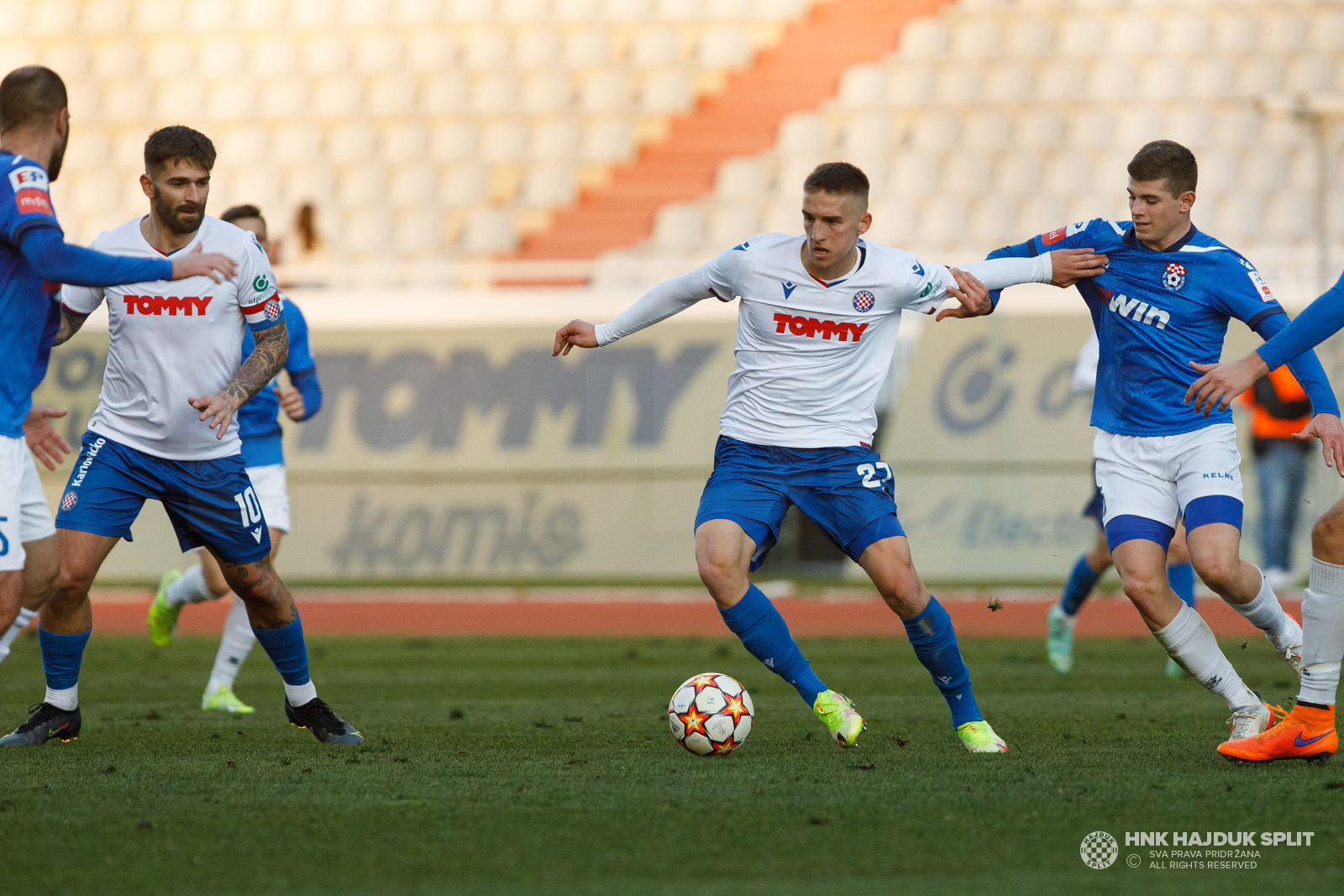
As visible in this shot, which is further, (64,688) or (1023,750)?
(64,688)

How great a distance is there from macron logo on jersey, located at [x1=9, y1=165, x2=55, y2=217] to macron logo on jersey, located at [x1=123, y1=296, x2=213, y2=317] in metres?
0.85

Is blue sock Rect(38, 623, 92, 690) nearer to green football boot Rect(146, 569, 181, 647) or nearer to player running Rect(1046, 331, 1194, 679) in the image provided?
green football boot Rect(146, 569, 181, 647)

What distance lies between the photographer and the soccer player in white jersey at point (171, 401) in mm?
5723

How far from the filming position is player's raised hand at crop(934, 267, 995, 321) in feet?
18.6

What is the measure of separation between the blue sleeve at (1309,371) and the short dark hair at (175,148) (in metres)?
4.04

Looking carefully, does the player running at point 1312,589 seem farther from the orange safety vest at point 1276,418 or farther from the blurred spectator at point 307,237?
the blurred spectator at point 307,237

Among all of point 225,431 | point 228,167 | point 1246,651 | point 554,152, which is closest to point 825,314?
point 225,431

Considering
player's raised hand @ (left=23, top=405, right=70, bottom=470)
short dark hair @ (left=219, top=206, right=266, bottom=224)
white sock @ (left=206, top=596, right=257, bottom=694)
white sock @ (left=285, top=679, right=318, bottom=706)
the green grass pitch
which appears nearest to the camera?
the green grass pitch

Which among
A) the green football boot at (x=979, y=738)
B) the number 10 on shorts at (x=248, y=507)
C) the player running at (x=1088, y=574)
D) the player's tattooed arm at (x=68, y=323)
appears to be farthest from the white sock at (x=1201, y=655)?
the player's tattooed arm at (x=68, y=323)

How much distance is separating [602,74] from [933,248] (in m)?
6.27

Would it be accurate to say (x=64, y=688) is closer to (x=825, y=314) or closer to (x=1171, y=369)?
(x=825, y=314)

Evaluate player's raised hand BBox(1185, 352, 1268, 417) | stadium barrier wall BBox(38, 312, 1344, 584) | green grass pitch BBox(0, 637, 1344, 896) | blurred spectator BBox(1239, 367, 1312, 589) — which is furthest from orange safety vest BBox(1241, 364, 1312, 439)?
player's raised hand BBox(1185, 352, 1268, 417)

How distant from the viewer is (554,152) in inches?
852

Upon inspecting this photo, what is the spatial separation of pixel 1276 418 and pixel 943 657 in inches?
404
